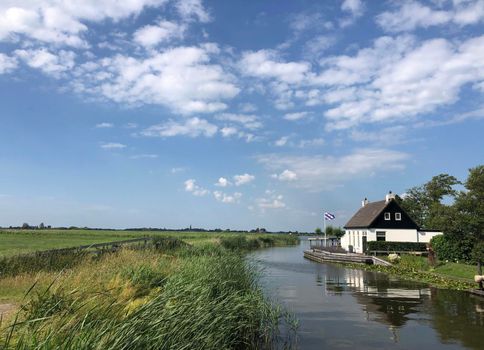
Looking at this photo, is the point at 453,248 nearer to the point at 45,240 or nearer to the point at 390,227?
the point at 390,227

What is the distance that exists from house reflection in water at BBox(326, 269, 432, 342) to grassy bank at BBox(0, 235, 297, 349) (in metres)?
5.01

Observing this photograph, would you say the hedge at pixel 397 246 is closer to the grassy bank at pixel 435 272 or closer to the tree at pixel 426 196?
the grassy bank at pixel 435 272

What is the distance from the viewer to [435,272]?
27328 mm

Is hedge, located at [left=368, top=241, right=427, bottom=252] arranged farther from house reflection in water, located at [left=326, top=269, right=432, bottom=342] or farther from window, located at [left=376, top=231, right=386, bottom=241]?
house reflection in water, located at [left=326, top=269, right=432, bottom=342]

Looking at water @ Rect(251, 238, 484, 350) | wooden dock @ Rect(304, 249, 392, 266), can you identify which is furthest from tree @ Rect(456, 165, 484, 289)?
wooden dock @ Rect(304, 249, 392, 266)

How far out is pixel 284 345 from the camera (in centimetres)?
1159

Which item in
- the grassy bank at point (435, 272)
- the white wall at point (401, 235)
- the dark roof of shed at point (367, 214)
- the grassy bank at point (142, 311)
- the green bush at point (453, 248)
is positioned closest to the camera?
the grassy bank at point (142, 311)

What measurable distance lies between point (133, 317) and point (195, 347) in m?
1.56

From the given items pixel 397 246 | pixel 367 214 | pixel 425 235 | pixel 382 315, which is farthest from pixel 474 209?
pixel 367 214

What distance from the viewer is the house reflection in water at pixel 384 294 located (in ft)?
50.9

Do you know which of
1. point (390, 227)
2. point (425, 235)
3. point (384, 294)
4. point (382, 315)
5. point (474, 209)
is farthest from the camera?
point (425, 235)

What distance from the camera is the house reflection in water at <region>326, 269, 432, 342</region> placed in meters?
15.5

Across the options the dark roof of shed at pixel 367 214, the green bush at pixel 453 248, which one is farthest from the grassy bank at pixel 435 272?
the dark roof of shed at pixel 367 214

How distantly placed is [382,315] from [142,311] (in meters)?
12.0
